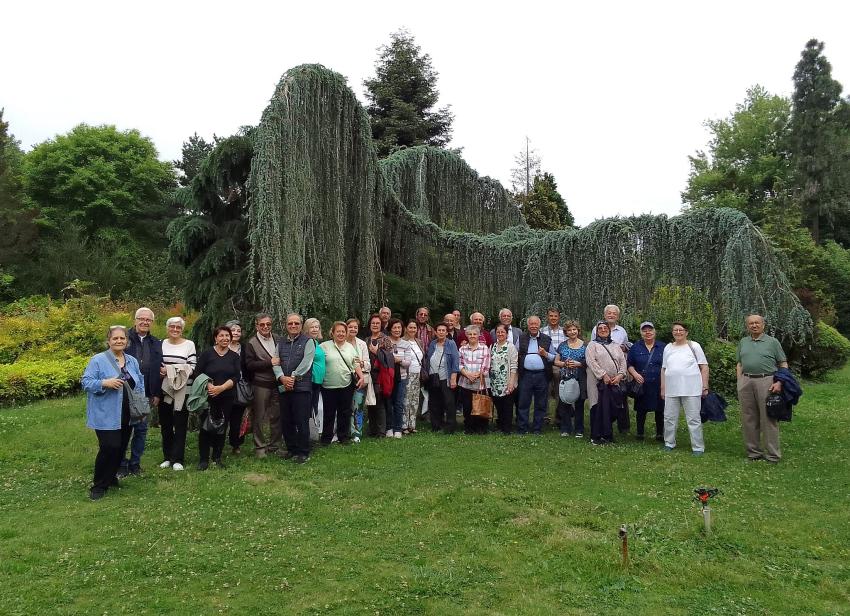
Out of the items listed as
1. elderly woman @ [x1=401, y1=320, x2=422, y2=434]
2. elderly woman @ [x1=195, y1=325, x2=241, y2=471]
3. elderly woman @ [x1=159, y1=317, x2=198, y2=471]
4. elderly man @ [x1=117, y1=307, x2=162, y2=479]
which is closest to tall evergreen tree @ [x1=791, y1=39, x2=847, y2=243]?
elderly woman @ [x1=401, y1=320, x2=422, y2=434]

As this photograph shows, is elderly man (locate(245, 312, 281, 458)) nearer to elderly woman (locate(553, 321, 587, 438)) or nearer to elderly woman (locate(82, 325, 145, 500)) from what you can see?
elderly woman (locate(82, 325, 145, 500))

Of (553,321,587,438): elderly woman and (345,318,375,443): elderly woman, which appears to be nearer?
(345,318,375,443): elderly woman

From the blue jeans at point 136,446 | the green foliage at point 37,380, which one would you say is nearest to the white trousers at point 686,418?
the blue jeans at point 136,446

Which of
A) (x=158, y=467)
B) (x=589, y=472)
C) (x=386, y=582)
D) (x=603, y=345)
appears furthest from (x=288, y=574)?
(x=603, y=345)

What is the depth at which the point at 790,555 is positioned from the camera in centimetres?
443

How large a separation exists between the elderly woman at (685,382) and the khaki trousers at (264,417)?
4.66 m

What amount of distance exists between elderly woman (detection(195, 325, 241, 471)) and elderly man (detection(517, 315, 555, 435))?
381 centimetres

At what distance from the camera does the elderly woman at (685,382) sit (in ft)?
23.8

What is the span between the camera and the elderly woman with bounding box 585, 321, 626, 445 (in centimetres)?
785

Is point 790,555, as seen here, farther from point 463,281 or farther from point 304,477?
point 463,281

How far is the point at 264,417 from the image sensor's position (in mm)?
7301

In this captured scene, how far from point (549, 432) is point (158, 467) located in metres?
5.05

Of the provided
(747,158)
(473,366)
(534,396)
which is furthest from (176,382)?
(747,158)

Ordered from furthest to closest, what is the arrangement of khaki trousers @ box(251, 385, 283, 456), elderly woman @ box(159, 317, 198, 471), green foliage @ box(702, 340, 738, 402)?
green foliage @ box(702, 340, 738, 402) → khaki trousers @ box(251, 385, 283, 456) → elderly woman @ box(159, 317, 198, 471)
